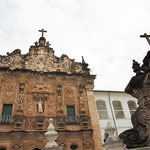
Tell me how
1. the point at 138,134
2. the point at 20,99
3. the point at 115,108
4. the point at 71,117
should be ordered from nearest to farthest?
the point at 138,134 < the point at 20,99 < the point at 71,117 < the point at 115,108

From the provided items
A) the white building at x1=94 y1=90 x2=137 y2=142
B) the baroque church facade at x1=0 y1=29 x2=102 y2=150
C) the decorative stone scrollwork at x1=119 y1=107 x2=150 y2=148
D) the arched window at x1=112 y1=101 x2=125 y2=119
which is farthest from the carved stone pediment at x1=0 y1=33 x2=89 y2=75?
the decorative stone scrollwork at x1=119 y1=107 x2=150 y2=148

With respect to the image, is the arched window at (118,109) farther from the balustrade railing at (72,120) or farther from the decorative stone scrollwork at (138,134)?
the decorative stone scrollwork at (138,134)

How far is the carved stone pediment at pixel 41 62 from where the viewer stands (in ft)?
54.2

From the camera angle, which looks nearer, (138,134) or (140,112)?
(138,134)

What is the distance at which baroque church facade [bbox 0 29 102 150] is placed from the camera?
1318cm

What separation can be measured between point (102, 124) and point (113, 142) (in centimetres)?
1179

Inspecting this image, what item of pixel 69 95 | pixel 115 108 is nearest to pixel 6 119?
pixel 69 95

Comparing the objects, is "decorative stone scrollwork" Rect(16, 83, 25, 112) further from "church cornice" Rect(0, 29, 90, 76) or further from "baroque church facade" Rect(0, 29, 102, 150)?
"church cornice" Rect(0, 29, 90, 76)

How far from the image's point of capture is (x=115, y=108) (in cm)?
1781

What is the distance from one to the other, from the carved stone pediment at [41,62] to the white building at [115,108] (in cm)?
329

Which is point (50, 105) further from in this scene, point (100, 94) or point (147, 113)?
point (147, 113)

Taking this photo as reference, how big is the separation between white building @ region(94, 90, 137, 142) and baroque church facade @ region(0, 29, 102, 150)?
1746 millimetres

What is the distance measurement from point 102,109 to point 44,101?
6035mm

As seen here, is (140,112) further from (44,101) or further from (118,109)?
(118,109)
